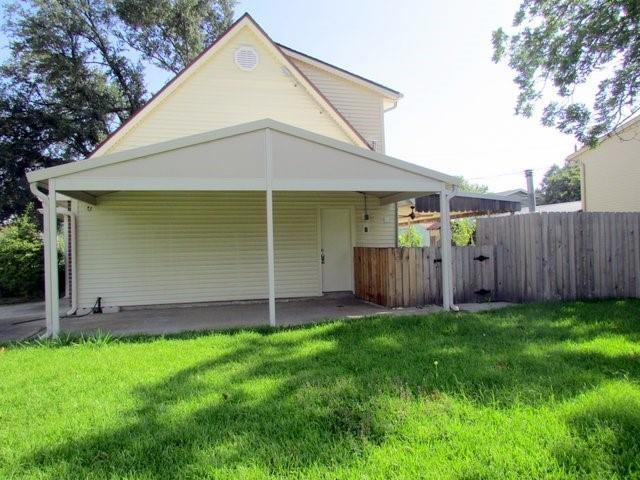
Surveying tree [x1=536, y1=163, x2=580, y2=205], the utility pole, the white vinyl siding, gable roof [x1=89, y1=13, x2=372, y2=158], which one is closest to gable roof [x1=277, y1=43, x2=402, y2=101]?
the white vinyl siding

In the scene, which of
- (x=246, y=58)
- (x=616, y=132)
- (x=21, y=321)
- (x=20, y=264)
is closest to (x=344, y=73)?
(x=246, y=58)

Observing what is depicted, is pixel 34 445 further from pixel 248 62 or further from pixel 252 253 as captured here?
pixel 248 62

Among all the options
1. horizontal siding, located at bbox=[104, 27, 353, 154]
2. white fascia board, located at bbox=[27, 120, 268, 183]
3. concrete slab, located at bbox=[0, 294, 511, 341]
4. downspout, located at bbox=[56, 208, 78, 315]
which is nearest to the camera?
white fascia board, located at bbox=[27, 120, 268, 183]

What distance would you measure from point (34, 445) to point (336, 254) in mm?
8902

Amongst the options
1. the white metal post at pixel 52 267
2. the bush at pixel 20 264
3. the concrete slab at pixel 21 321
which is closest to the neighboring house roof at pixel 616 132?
the white metal post at pixel 52 267

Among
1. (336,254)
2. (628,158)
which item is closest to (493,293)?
(336,254)

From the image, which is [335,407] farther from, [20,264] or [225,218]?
[20,264]

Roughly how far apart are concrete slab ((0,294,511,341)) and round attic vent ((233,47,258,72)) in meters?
6.06

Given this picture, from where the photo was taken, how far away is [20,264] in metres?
15.8

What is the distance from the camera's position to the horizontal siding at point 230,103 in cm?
1125

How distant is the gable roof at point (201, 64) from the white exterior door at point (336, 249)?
2.02 meters

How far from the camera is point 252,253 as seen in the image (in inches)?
444

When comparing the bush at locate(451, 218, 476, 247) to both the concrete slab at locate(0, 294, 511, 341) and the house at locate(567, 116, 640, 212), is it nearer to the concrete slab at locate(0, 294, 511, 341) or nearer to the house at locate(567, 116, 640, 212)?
the house at locate(567, 116, 640, 212)

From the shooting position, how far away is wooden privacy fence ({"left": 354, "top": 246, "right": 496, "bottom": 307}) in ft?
30.8
